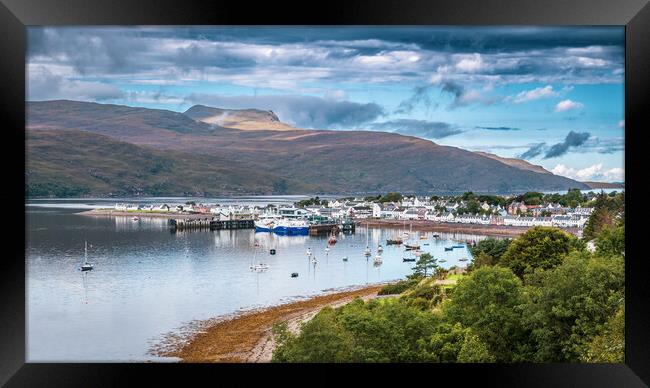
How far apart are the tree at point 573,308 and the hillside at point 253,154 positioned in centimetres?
474

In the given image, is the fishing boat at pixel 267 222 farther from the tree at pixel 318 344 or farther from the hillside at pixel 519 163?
the tree at pixel 318 344

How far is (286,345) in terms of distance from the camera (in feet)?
29.0

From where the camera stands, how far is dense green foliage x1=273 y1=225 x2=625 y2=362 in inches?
298

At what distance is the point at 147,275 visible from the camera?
44.2 feet

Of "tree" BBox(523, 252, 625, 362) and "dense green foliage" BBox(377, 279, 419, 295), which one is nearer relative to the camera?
"tree" BBox(523, 252, 625, 362)

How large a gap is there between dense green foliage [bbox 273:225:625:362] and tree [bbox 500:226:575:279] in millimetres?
764

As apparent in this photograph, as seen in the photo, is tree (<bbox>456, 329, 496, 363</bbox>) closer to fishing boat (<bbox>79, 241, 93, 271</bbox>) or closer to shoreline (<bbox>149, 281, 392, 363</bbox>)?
shoreline (<bbox>149, 281, 392, 363</bbox>)

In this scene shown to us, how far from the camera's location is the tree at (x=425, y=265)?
12961mm

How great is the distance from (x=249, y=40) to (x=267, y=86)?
900 mm

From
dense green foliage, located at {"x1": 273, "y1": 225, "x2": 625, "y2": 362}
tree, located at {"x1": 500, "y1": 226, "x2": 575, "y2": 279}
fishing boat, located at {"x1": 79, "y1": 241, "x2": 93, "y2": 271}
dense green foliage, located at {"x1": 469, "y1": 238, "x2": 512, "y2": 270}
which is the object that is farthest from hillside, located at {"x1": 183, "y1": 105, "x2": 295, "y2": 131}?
dense green foliage, located at {"x1": 273, "y1": 225, "x2": 625, "y2": 362}

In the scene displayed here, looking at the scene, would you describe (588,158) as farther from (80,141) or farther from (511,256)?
(80,141)

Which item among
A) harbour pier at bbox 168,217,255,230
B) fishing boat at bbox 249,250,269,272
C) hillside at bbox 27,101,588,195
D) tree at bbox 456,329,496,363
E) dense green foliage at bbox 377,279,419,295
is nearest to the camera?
tree at bbox 456,329,496,363
